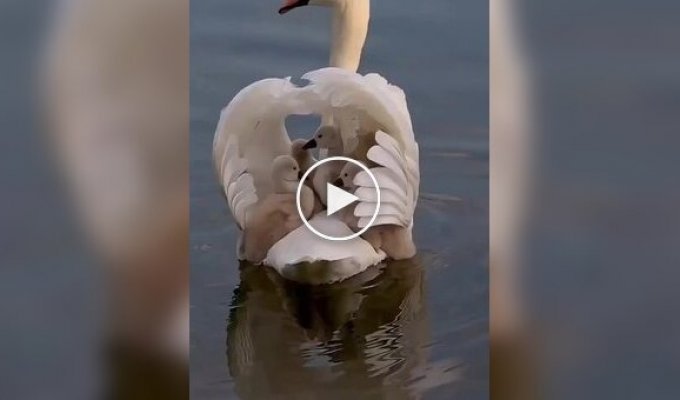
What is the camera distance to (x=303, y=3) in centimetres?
138

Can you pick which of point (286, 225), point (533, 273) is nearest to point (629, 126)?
point (533, 273)

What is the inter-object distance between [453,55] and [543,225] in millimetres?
302

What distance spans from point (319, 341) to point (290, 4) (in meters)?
0.52

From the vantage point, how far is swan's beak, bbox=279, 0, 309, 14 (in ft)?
4.52

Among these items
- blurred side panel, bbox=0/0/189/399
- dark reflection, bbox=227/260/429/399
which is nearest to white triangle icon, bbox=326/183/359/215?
dark reflection, bbox=227/260/429/399

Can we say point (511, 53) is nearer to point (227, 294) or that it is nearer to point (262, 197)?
point (262, 197)

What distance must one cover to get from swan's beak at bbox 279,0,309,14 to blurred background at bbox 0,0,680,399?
0.02 meters

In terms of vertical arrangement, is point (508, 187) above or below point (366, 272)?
above

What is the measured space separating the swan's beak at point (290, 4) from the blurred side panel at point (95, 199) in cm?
15

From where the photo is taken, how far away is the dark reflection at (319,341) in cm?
137

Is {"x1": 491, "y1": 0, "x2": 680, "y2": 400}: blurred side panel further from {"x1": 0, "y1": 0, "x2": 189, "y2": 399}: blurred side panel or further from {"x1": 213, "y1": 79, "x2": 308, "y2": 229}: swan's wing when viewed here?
{"x1": 0, "y1": 0, "x2": 189, "y2": 399}: blurred side panel

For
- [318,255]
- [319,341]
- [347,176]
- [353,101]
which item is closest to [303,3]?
[353,101]

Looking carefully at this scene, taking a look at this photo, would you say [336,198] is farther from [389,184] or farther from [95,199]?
[95,199]

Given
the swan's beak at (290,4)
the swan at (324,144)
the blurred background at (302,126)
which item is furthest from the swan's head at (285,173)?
the swan's beak at (290,4)
